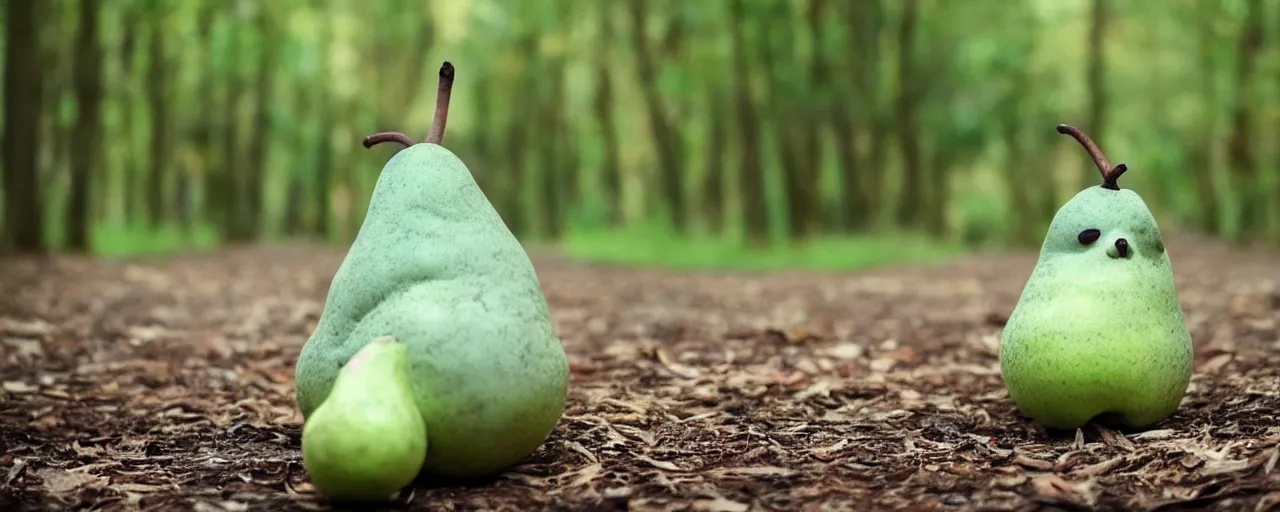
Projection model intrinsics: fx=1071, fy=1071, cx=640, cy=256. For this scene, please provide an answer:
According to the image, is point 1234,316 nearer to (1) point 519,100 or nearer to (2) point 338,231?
(1) point 519,100

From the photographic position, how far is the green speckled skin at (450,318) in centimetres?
326

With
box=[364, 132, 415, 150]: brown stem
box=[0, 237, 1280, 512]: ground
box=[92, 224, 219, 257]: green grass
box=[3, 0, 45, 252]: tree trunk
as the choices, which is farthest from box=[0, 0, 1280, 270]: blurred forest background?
box=[364, 132, 415, 150]: brown stem

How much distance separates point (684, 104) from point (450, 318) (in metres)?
23.2

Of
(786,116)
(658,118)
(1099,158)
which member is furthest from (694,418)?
(658,118)

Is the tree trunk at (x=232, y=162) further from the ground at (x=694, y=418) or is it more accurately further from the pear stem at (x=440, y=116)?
the pear stem at (x=440, y=116)

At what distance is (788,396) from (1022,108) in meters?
21.8

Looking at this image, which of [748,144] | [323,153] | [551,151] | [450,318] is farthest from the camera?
[323,153]

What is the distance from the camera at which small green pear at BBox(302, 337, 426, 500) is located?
9.67ft

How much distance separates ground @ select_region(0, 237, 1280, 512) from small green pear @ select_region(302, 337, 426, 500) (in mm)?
177

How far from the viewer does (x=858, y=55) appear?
870 inches

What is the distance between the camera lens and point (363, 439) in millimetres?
2945

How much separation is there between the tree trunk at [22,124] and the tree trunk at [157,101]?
6.34m

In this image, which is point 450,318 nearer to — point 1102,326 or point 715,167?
point 1102,326

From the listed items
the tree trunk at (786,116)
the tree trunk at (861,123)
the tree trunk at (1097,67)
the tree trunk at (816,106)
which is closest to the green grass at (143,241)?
the tree trunk at (786,116)
